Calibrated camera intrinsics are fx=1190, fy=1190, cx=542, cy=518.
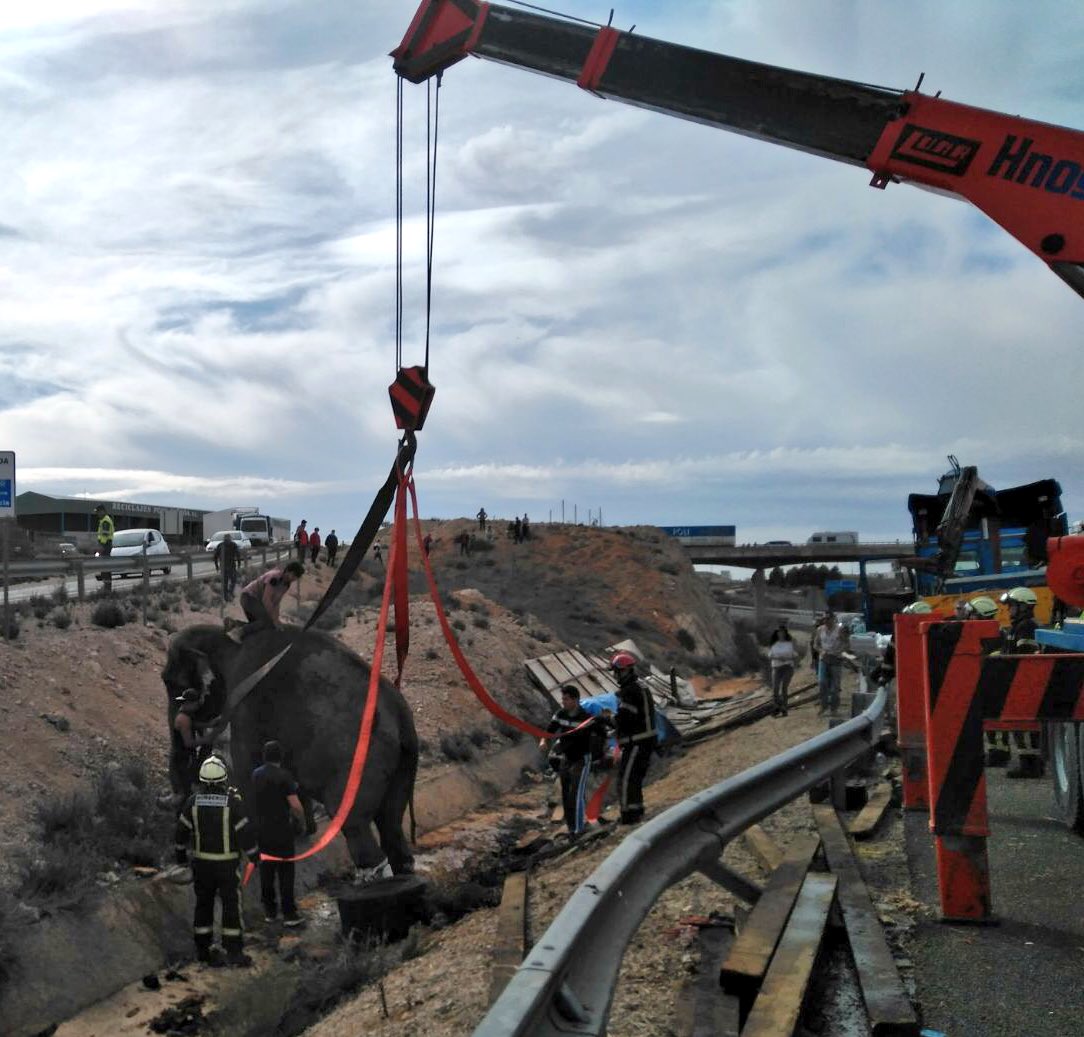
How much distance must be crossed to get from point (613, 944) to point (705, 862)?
4.50ft

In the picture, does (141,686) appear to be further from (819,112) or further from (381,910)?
(819,112)

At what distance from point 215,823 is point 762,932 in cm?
637

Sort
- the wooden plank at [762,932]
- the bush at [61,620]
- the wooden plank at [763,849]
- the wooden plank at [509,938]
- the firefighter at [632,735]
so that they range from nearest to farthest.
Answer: the wooden plank at [762,932] < the wooden plank at [509,938] < the wooden plank at [763,849] < the firefighter at [632,735] < the bush at [61,620]

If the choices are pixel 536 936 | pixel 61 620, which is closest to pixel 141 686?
pixel 61 620

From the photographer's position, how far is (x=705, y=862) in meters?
5.01

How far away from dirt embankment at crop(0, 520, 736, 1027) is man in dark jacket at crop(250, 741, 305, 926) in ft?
5.38

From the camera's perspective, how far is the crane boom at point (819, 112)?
813 centimetres

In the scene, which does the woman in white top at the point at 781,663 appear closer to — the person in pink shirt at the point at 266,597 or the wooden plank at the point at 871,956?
the person in pink shirt at the point at 266,597

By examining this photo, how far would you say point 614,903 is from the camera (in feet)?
12.8

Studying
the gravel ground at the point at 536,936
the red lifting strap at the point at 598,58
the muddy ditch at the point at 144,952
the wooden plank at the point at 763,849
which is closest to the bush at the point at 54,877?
the muddy ditch at the point at 144,952

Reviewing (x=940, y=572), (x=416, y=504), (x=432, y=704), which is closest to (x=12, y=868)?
(x=416, y=504)

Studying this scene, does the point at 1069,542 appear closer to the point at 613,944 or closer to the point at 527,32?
the point at 613,944

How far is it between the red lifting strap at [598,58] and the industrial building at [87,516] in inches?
2108

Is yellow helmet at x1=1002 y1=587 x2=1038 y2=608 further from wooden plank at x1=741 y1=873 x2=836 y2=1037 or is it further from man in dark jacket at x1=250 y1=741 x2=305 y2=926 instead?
man in dark jacket at x1=250 y1=741 x2=305 y2=926
